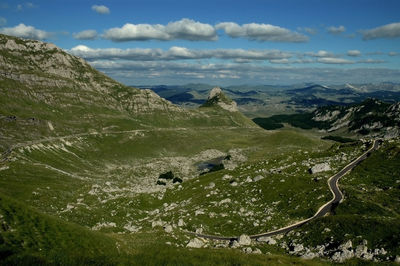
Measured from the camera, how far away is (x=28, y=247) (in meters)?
24.2

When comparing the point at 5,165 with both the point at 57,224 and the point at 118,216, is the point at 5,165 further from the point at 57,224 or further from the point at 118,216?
the point at 57,224

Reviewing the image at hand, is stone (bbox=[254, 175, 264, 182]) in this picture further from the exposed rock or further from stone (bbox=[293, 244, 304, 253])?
stone (bbox=[293, 244, 304, 253])

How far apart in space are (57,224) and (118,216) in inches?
2192

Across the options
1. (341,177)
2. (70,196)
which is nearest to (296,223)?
(341,177)

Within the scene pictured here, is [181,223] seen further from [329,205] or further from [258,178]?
[329,205]

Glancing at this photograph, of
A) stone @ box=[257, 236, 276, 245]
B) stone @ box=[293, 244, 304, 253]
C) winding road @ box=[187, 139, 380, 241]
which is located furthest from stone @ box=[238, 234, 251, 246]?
stone @ box=[293, 244, 304, 253]

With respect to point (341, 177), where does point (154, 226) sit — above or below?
below

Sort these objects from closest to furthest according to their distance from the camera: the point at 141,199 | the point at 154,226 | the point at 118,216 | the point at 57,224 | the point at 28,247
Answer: the point at 28,247 → the point at 57,224 → the point at 154,226 → the point at 118,216 → the point at 141,199

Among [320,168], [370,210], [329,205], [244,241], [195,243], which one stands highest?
[320,168]

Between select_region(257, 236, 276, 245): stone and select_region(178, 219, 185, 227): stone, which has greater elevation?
select_region(257, 236, 276, 245): stone

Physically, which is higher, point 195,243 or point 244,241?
point 244,241

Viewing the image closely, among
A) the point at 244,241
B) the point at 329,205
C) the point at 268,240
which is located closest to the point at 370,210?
the point at 329,205

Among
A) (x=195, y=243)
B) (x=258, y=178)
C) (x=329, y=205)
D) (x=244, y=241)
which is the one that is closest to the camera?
(x=195, y=243)

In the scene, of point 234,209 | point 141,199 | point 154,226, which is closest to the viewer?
point 154,226
